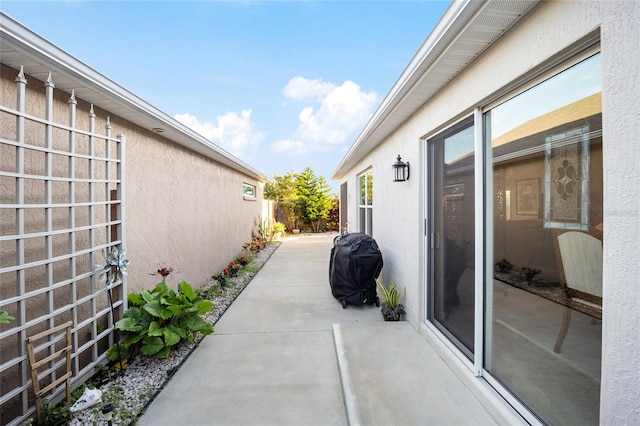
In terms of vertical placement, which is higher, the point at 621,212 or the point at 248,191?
the point at 248,191

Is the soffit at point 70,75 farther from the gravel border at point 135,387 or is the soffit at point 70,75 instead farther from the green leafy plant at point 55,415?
the gravel border at point 135,387

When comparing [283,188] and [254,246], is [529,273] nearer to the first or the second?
[254,246]

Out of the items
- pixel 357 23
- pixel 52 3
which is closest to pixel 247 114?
pixel 357 23

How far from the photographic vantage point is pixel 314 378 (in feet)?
9.25

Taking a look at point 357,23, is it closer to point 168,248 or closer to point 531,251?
point 168,248

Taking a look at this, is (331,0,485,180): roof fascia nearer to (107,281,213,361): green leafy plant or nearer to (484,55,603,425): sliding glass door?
(484,55,603,425): sliding glass door

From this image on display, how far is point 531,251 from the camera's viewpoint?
2.11 m

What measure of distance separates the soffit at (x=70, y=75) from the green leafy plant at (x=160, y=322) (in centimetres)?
196

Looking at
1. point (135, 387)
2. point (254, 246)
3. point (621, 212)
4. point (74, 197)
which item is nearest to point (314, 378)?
point (135, 387)

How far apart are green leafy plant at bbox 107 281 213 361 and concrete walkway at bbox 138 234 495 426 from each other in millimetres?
295

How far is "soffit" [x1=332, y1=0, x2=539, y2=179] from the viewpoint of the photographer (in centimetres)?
186

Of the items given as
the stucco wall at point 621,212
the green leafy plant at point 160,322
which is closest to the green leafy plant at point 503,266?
the stucco wall at point 621,212

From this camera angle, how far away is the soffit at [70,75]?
1.97 metres

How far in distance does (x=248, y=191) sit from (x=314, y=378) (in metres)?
9.28
